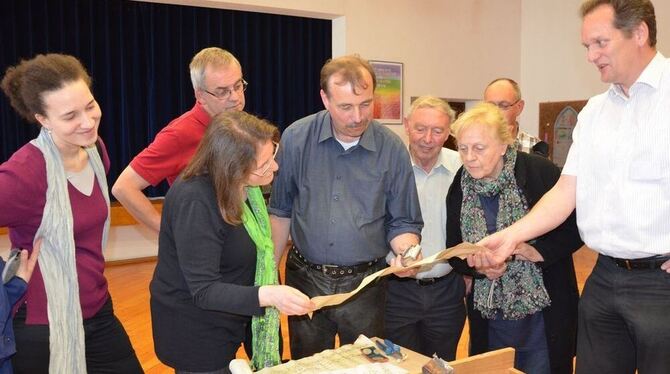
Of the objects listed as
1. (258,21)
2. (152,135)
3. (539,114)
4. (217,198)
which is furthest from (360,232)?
(539,114)

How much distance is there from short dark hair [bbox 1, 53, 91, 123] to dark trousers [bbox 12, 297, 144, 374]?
0.72m

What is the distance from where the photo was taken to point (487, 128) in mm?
2473

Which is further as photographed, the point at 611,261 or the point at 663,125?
the point at 611,261

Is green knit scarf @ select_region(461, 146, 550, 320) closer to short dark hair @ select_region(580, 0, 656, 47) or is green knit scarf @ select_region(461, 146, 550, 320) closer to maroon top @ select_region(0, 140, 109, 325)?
short dark hair @ select_region(580, 0, 656, 47)

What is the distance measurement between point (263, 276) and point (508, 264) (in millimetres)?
1118

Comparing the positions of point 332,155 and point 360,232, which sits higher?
point 332,155

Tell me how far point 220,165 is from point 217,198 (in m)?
0.11

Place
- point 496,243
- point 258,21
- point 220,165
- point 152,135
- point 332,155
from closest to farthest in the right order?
point 220,165
point 496,243
point 332,155
point 152,135
point 258,21

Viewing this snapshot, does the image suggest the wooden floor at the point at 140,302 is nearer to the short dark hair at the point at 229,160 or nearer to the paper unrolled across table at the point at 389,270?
the paper unrolled across table at the point at 389,270

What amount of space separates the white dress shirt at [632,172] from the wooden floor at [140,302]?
219 centimetres

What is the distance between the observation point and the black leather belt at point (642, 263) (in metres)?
2.03

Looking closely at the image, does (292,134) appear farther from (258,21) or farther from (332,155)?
(258,21)

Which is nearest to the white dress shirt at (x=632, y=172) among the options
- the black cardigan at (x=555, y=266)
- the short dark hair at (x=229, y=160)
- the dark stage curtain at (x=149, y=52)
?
the black cardigan at (x=555, y=266)

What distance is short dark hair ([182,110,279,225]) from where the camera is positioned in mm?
1902
